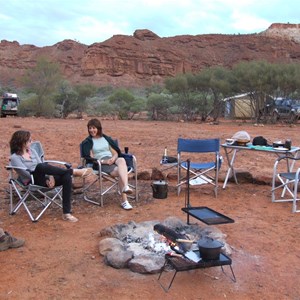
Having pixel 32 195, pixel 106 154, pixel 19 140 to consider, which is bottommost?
pixel 32 195

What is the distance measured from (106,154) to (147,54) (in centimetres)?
5465

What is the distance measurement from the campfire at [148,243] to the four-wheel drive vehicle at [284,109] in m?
16.6

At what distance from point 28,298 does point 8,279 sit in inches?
13.6

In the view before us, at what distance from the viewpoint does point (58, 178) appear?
434 centimetres

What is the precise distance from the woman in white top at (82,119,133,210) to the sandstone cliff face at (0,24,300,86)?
4909 centimetres

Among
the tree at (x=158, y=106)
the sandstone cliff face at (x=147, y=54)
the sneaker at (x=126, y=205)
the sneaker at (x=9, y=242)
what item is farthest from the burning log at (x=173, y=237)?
the sandstone cliff face at (x=147, y=54)

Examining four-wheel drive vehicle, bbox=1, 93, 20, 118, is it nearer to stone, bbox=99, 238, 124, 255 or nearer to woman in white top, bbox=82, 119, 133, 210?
woman in white top, bbox=82, 119, 133, 210

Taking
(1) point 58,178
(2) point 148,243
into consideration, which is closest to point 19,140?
(1) point 58,178

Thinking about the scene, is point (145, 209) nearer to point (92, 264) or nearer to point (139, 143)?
point (92, 264)

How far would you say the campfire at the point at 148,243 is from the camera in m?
3.05

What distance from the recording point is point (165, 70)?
→ 58844mm

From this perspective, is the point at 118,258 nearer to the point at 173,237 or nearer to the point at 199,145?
the point at 173,237

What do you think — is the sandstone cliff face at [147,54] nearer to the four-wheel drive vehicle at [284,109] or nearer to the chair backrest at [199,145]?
the four-wheel drive vehicle at [284,109]

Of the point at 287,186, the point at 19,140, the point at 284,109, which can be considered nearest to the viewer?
the point at 19,140
